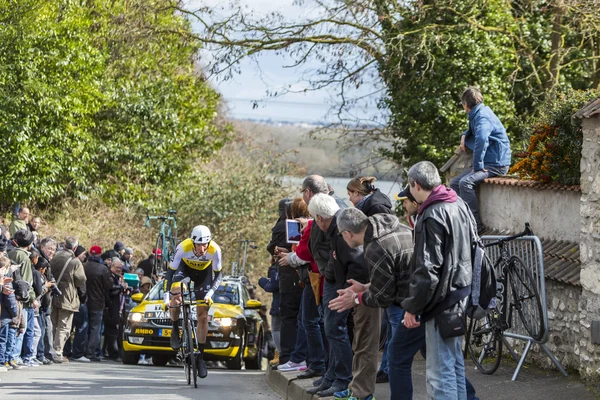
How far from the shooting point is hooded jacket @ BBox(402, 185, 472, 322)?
7.44m

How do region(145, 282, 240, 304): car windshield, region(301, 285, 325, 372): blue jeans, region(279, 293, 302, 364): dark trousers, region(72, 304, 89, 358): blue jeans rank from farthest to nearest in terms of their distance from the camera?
region(72, 304, 89, 358): blue jeans
region(145, 282, 240, 304): car windshield
region(279, 293, 302, 364): dark trousers
region(301, 285, 325, 372): blue jeans

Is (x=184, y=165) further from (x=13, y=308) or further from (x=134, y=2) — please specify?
(x=13, y=308)

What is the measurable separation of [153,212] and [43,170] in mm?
6353

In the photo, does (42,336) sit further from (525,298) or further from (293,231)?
(525,298)

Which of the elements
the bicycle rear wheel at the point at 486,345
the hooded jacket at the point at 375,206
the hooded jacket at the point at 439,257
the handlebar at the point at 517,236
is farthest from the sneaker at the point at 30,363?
Answer: the hooded jacket at the point at 439,257

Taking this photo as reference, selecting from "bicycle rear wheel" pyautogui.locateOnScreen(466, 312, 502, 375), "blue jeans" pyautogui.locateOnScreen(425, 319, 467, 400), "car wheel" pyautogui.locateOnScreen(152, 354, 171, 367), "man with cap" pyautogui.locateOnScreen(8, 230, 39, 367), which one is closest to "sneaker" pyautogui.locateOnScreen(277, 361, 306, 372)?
"bicycle rear wheel" pyautogui.locateOnScreen(466, 312, 502, 375)

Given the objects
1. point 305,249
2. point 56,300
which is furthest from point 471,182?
point 56,300

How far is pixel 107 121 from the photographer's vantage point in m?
35.3

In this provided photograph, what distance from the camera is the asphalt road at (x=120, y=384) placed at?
12062 mm

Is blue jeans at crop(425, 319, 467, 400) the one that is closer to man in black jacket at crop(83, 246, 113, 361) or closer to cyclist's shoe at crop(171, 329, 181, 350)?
cyclist's shoe at crop(171, 329, 181, 350)

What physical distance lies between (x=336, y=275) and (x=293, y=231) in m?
2.05

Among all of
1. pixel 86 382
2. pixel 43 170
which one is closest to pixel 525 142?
pixel 86 382

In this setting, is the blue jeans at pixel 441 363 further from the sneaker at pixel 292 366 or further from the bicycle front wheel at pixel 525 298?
the sneaker at pixel 292 366

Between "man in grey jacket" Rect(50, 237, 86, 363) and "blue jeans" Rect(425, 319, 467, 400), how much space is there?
10.9 meters
